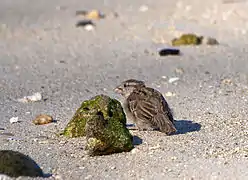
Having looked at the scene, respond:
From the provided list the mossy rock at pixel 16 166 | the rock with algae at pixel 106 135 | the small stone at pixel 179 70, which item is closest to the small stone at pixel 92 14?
the small stone at pixel 179 70

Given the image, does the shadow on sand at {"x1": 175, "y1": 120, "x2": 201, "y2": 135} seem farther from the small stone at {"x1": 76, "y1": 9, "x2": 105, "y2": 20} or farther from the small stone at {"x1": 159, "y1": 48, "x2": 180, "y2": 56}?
the small stone at {"x1": 76, "y1": 9, "x2": 105, "y2": 20}

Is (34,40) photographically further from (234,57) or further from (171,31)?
(234,57)

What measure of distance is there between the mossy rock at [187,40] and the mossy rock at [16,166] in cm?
668

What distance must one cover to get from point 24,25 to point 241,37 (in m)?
3.90

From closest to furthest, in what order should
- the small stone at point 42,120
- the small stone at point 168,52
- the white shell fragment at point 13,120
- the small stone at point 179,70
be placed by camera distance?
the small stone at point 42,120 < the white shell fragment at point 13,120 < the small stone at point 179,70 < the small stone at point 168,52

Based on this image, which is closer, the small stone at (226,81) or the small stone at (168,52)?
the small stone at (226,81)

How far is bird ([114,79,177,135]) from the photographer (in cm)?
698

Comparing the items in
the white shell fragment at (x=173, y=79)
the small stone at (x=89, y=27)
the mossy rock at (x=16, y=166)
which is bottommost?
the white shell fragment at (x=173, y=79)

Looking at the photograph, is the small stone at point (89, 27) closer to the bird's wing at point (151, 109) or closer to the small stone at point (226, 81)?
the small stone at point (226, 81)

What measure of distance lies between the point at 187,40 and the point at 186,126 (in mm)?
4994

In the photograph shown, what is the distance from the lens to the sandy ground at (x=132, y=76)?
626 centimetres

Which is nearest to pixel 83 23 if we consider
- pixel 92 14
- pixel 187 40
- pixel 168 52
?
pixel 92 14

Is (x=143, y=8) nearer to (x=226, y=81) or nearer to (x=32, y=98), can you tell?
(x=226, y=81)

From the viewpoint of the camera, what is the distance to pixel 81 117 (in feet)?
23.1
